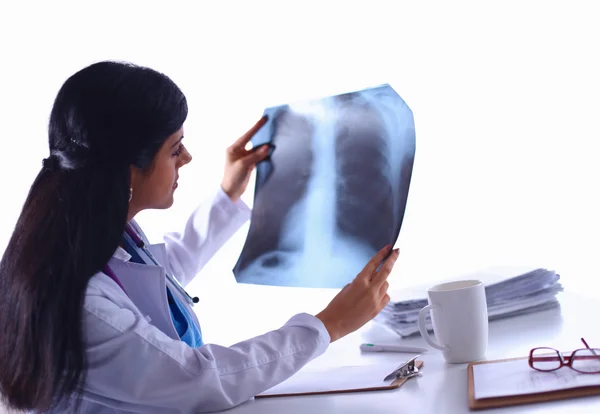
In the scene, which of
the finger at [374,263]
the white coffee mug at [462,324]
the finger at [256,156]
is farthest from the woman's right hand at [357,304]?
the finger at [256,156]

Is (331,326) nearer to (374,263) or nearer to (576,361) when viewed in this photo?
(374,263)

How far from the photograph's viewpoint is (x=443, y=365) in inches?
43.2

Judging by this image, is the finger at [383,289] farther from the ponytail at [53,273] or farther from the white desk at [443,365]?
the ponytail at [53,273]

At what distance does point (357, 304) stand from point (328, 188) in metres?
0.30

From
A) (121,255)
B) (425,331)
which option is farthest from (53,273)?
(425,331)

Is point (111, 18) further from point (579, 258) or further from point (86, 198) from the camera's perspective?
point (579, 258)

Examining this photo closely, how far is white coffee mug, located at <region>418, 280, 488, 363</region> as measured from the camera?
1.08 m

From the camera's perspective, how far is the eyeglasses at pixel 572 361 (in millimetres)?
911

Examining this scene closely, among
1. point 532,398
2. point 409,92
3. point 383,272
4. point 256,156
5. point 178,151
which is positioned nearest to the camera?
point 532,398

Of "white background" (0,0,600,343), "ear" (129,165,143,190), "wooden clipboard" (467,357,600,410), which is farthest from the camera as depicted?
"white background" (0,0,600,343)

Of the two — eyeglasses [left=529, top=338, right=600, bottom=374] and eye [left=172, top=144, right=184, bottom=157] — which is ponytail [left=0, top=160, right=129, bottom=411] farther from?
eyeglasses [left=529, top=338, right=600, bottom=374]

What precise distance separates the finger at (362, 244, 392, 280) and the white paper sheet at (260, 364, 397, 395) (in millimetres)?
153

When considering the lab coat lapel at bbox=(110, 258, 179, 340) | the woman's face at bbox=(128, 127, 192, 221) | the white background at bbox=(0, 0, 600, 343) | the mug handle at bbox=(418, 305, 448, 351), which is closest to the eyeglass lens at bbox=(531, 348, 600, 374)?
the mug handle at bbox=(418, 305, 448, 351)

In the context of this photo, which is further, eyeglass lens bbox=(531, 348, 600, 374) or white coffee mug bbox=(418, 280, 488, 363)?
white coffee mug bbox=(418, 280, 488, 363)
